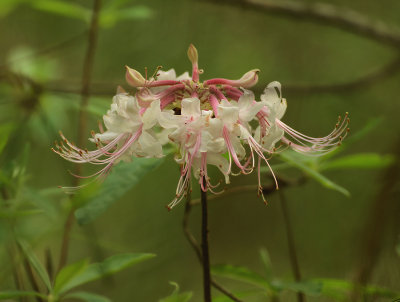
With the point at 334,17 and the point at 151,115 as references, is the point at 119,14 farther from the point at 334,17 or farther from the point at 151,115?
the point at 151,115

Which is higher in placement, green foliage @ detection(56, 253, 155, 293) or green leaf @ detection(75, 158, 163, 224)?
green leaf @ detection(75, 158, 163, 224)

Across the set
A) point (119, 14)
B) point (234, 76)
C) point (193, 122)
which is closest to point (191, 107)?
point (193, 122)

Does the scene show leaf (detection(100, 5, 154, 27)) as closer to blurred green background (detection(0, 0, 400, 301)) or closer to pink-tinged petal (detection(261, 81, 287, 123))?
blurred green background (detection(0, 0, 400, 301))

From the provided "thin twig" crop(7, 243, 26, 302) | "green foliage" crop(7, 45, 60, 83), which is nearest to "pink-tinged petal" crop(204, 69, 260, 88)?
"thin twig" crop(7, 243, 26, 302)

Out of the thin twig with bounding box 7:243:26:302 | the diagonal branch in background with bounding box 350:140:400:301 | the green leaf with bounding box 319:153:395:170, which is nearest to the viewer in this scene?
the diagonal branch in background with bounding box 350:140:400:301

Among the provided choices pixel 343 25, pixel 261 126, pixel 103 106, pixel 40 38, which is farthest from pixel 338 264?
pixel 40 38

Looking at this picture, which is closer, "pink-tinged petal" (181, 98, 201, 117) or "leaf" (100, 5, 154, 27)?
"pink-tinged petal" (181, 98, 201, 117)

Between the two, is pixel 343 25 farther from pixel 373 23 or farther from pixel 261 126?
pixel 261 126
